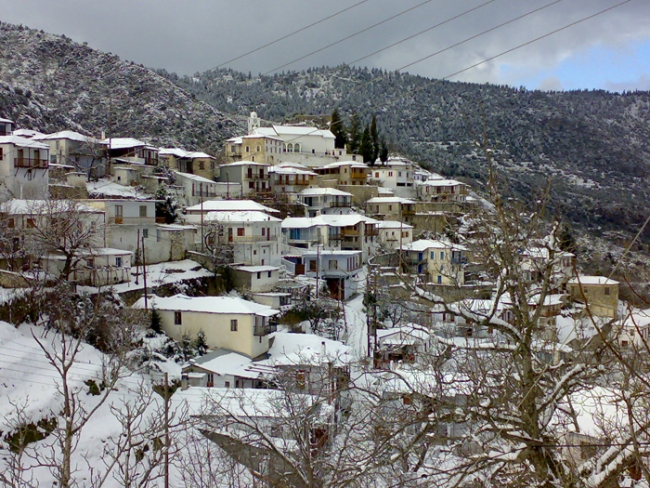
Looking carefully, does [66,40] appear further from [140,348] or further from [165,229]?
[140,348]

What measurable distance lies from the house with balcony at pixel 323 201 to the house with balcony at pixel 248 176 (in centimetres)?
418

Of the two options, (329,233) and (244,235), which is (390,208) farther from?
(244,235)

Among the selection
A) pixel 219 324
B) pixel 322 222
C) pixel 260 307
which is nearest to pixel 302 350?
pixel 260 307

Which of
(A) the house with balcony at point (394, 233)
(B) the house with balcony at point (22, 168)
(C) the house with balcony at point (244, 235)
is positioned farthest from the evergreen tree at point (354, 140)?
(B) the house with balcony at point (22, 168)

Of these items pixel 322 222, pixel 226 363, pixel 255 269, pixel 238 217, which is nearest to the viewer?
pixel 226 363

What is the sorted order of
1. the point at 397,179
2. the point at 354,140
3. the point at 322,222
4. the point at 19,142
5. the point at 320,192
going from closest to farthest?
the point at 19,142, the point at 322,222, the point at 320,192, the point at 397,179, the point at 354,140

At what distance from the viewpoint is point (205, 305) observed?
25172 mm

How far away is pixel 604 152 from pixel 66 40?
11321 centimetres

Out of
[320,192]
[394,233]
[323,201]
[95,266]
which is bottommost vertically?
[95,266]

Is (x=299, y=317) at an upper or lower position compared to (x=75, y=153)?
lower

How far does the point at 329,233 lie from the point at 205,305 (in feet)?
52.3

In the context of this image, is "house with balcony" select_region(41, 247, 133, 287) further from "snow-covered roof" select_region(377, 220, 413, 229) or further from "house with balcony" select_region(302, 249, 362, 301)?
"snow-covered roof" select_region(377, 220, 413, 229)

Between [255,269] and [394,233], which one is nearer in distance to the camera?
[255,269]

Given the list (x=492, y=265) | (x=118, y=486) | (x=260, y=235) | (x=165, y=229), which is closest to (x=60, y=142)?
(x=165, y=229)
